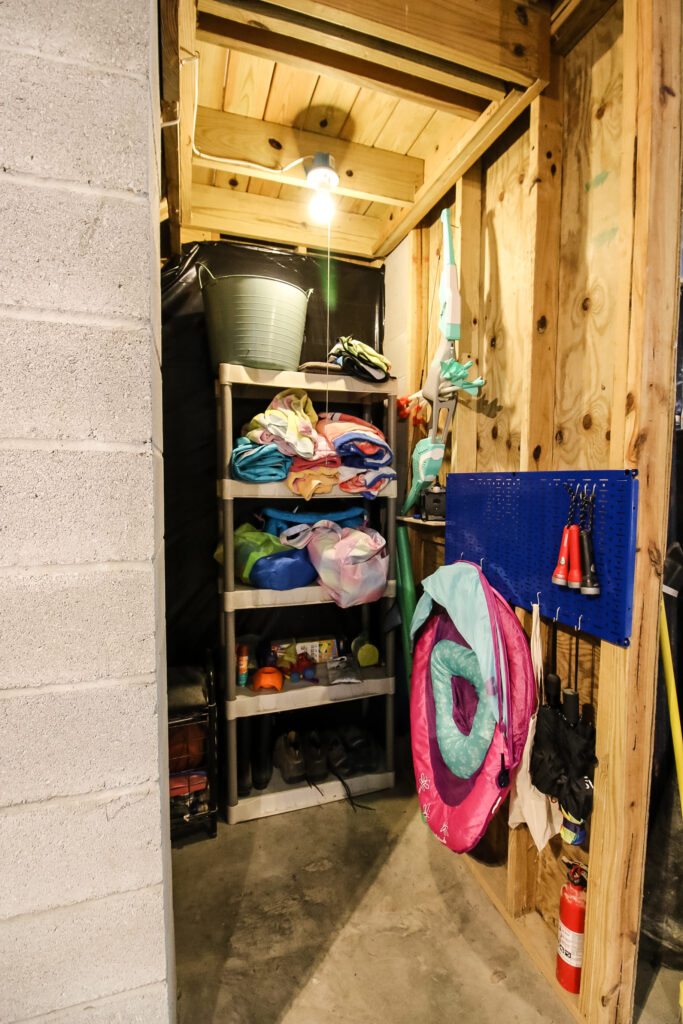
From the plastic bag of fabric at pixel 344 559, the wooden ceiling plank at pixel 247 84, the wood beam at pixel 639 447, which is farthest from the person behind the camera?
the plastic bag of fabric at pixel 344 559

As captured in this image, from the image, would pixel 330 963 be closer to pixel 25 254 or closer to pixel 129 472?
pixel 129 472

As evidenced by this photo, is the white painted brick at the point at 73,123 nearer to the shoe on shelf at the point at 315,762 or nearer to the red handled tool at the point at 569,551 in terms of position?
the red handled tool at the point at 569,551

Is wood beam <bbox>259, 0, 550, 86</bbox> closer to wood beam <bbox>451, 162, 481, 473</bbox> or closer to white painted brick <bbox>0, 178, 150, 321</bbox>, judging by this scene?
wood beam <bbox>451, 162, 481, 473</bbox>

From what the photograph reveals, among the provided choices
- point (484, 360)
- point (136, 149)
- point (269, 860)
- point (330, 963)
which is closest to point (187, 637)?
point (269, 860)

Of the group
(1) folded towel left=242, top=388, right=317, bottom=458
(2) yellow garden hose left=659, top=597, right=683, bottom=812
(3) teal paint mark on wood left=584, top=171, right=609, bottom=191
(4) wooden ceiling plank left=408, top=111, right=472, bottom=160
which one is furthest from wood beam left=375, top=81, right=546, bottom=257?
(2) yellow garden hose left=659, top=597, right=683, bottom=812

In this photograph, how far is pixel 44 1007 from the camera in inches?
33.0

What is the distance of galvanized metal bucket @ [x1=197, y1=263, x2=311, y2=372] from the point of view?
181 centimetres

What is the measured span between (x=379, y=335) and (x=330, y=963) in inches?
98.6

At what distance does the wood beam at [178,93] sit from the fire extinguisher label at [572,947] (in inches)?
94.1

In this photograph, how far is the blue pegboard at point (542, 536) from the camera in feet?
3.52

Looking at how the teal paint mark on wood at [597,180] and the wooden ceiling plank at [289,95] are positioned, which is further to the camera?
the wooden ceiling plank at [289,95]

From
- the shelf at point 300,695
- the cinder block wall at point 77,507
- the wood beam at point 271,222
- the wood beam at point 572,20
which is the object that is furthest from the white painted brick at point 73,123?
the shelf at point 300,695

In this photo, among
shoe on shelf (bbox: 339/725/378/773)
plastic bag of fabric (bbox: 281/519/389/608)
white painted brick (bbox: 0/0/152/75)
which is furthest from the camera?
shoe on shelf (bbox: 339/725/378/773)

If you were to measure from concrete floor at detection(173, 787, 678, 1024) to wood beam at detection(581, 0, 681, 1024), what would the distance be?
274mm
